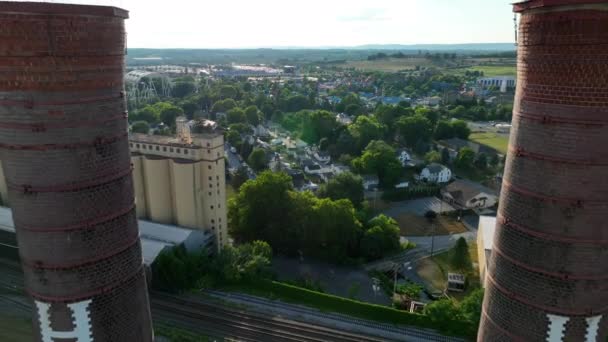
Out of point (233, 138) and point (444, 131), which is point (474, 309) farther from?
point (444, 131)

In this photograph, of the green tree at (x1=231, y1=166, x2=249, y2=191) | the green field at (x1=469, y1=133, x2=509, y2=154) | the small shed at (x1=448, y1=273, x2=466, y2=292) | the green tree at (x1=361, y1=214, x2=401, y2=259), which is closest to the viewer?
the small shed at (x1=448, y1=273, x2=466, y2=292)

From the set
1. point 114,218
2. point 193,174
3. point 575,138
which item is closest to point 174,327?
point 193,174

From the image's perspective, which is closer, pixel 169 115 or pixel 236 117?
pixel 236 117

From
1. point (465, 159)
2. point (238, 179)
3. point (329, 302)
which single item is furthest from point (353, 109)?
point (329, 302)

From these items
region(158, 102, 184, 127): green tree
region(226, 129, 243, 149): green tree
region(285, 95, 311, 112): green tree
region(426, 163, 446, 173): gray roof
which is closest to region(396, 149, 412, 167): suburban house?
region(426, 163, 446, 173): gray roof

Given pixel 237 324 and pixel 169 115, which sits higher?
pixel 169 115

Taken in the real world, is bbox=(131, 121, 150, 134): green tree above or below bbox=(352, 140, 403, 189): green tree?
above

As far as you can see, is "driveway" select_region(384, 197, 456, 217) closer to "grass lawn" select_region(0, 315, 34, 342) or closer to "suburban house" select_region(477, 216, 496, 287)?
"suburban house" select_region(477, 216, 496, 287)

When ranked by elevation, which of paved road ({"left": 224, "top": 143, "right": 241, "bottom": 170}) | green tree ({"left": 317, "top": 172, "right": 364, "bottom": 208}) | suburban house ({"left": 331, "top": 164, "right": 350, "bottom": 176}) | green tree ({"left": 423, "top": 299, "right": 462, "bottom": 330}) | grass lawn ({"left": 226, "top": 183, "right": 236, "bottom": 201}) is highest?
green tree ({"left": 317, "top": 172, "right": 364, "bottom": 208})
